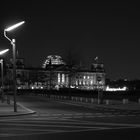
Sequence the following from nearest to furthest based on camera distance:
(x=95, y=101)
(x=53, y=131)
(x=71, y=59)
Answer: (x=53, y=131) → (x=95, y=101) → (x=71, y=59)

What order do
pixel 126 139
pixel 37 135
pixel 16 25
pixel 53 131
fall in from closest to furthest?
pixel 126 139 < pixel 37 135 < pixel 53 131 < pixel 16 25

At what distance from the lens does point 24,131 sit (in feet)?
68.6

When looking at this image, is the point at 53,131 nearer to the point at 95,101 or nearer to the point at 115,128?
the point at 115,128

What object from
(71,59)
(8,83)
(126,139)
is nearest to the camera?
(126,139)

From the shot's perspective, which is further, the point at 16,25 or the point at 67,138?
the point at 16,25

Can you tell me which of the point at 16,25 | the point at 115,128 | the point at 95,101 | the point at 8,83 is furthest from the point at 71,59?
the point at 8,83

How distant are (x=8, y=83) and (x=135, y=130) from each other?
488 feet

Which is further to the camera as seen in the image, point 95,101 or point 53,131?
point 95,101

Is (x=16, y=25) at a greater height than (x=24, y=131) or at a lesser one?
greater

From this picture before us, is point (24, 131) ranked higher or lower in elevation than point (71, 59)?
lower

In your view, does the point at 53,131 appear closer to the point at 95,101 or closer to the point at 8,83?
the point at 95,101

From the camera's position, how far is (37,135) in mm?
19219

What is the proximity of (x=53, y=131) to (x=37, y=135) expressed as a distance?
1745 mm

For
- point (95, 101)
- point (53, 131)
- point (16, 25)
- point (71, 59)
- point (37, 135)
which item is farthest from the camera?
point (71, 59)
